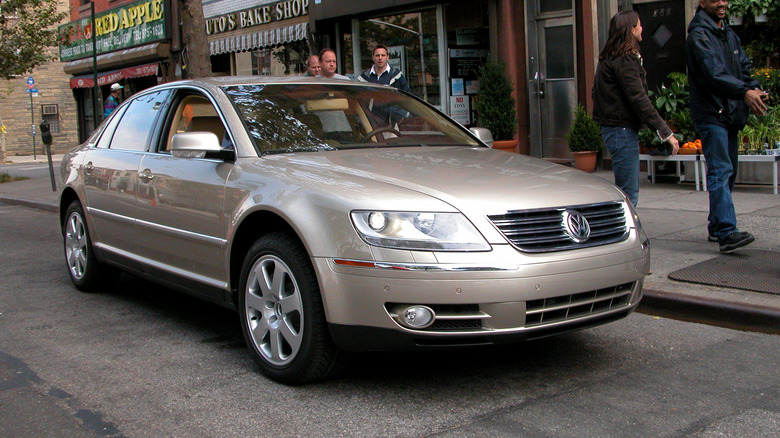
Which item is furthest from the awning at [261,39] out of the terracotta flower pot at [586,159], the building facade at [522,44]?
the terracotta flower pot at [586,159]

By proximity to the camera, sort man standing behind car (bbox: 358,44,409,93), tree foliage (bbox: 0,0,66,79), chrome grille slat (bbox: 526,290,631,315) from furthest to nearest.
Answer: tree foliage (bbox: 0,0,66,79), man standing behind car (bbox: 358,44,409,93), chrome grille slat (bbox: 526,290,631,315)

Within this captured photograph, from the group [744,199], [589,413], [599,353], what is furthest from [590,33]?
[589,413]

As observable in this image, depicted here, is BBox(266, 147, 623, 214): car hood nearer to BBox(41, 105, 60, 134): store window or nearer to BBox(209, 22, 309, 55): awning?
BBox(209, 22, 309, 55): awning

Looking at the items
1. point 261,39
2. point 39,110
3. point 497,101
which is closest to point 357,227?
point 497,101

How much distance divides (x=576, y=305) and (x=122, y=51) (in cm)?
2323

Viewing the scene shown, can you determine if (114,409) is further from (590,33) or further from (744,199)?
(590,33)

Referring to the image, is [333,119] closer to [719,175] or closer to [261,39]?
[719,175]

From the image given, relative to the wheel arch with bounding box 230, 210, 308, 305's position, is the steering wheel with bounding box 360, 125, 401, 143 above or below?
above

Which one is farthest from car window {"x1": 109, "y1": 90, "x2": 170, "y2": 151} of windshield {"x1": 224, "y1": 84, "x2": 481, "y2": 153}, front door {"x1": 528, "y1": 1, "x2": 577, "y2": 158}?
front door {"x1": 528, "y1": 1, "x2": 577, "y2": 158}

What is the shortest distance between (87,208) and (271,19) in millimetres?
13097

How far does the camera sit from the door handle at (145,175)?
5285 mm

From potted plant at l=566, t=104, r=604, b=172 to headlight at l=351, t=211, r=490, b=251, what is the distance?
327 inches

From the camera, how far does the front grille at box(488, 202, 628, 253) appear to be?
371 centimetres

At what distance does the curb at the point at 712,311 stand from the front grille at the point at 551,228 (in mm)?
1324
